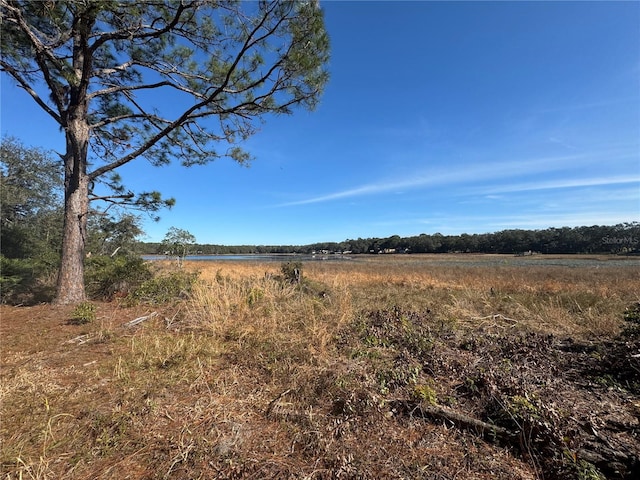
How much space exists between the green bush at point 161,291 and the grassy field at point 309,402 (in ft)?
5.35

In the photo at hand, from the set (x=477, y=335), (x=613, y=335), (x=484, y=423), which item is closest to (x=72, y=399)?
(x=484, y=423)

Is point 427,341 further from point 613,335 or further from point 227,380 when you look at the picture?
point 613,335

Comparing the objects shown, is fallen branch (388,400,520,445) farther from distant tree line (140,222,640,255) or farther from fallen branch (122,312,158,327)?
distant tree line (140,222,640,255)

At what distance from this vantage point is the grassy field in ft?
5.81

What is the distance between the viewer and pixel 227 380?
2873mm

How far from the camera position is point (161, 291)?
21.0ft

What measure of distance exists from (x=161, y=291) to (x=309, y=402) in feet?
17.3

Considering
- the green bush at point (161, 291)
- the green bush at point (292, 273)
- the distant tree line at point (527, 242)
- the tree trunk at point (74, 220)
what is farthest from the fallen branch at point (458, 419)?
the distant tree line at point (527, 242)

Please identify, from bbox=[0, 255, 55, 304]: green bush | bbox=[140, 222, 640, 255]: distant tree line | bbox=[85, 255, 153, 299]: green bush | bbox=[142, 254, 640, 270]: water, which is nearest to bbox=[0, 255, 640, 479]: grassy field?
bbox=[85, 255, 153, 299]: green bush

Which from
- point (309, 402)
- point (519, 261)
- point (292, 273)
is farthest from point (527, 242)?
point (309, 402)

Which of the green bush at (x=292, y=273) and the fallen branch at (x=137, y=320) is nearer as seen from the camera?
the fallen branch at (x=137, y=320)

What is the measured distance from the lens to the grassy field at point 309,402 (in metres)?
1.77

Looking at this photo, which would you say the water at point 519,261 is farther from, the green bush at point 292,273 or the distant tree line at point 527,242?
the distant tree line at point 527,242

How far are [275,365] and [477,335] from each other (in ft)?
10.5
